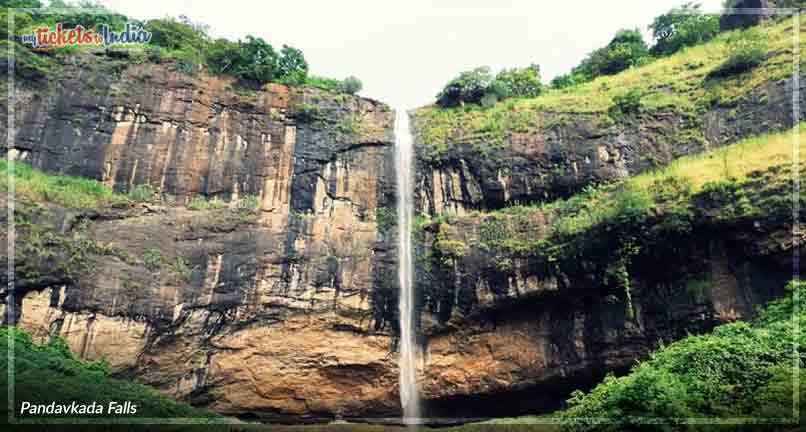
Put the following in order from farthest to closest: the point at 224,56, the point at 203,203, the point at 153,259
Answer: the point at 224,56 → the point at 203,203 → the point at 153,259

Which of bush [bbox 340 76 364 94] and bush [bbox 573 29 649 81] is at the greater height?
bush [bbox 573 29 649 81]

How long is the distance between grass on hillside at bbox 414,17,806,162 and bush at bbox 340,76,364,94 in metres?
2.61

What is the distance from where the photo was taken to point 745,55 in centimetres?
1931

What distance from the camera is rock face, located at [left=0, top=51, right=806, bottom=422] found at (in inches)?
624

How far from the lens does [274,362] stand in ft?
58.4

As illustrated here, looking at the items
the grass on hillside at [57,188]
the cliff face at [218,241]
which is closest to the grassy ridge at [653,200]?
the cliff face at [218,241]

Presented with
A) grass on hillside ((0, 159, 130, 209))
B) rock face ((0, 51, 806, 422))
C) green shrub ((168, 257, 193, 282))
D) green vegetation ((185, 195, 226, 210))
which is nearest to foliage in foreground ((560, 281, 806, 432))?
rock face ((0, 51, 806, 422))

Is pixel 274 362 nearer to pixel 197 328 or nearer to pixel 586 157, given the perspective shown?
pixel 197 328

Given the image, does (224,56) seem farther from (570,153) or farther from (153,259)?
(570,153)

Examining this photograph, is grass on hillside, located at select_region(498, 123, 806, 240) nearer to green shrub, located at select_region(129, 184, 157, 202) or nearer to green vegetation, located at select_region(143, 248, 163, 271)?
green vegetation, located at select_region(143, 248, 163, 271)

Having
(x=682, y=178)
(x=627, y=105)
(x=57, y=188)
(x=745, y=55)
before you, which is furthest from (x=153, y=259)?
(x=745, y=55)

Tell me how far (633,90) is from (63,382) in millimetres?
17903

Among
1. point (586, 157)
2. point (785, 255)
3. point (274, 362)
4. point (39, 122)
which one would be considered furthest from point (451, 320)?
point (39, 122)

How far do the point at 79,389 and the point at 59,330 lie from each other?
335 centimetres
